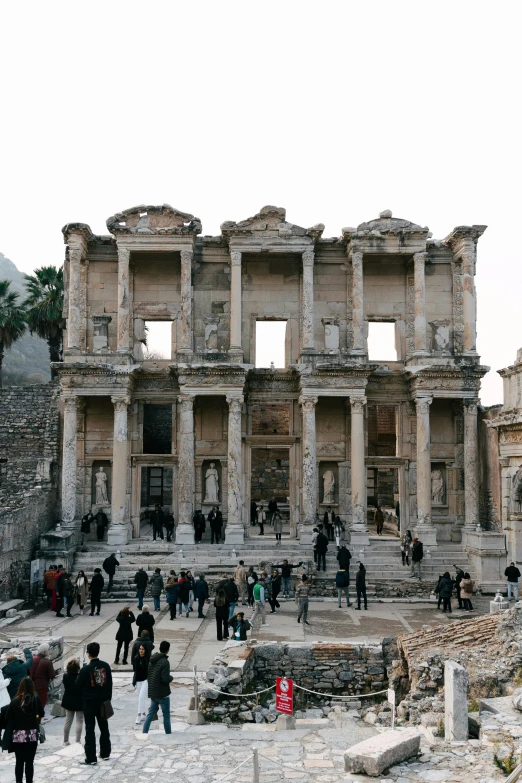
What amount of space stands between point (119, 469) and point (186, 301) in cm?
669

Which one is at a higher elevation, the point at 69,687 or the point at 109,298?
the point at 109,298

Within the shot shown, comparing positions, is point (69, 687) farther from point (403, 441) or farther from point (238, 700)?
point (403, 441)

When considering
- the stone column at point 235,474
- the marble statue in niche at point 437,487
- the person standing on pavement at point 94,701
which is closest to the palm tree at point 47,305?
the stone column at point 235,474

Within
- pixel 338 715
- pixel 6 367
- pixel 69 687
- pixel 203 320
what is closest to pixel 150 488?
pixel 203 320

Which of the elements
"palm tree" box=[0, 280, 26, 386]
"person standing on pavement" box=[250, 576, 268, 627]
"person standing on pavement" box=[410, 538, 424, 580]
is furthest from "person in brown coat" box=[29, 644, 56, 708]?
"palm tree" box=[0, 280, 26, 386]

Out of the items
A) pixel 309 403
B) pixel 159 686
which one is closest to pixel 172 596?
pixel 159 686

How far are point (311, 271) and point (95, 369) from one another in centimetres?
881

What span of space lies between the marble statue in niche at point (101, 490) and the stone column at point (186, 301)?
18.8 ft

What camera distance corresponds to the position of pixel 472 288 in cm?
2959

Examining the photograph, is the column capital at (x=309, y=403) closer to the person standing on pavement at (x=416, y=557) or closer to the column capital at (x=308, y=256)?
the column capital at (x=308, y=256)

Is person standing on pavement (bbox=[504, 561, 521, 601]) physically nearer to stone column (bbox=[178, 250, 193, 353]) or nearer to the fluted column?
the fluted column

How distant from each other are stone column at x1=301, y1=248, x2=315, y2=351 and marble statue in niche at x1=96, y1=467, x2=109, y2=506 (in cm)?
899

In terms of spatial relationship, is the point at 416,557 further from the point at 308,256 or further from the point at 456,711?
the point at 456,711

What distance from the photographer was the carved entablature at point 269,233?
2905 cm
